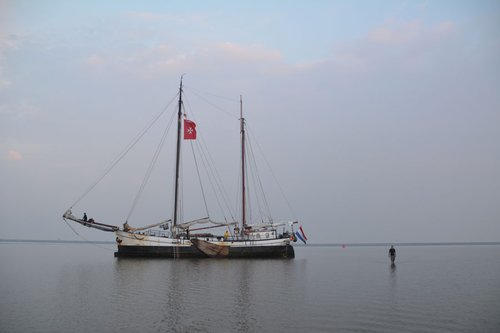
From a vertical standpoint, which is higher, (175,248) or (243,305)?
(175,248)

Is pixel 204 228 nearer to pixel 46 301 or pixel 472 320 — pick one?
pixel 46 301

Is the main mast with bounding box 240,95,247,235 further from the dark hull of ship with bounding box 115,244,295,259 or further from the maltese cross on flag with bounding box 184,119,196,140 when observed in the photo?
the maltese cross on flag with bounding box 184,119,196,140

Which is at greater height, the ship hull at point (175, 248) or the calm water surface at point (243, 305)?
the ship hull at point (175, 248)

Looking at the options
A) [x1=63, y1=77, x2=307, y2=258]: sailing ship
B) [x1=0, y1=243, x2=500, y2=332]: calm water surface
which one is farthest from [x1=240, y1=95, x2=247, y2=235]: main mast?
[x1=0, y1=243, x2=500, y2=332]: calm water surface

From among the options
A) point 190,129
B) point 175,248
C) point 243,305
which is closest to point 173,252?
point 175,248

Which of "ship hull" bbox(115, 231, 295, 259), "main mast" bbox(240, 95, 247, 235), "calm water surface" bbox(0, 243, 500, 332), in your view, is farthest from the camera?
"main mast" bbox(240, 95, 247, 235)

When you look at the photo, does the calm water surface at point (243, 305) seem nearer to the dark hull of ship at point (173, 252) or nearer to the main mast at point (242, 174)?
the dark hull of ship at point (173, 252)

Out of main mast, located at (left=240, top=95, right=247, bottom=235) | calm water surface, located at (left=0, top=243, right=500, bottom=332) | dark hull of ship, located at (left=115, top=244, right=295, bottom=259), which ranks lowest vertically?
calm water surface, located at (left=0, top=243, right=500, bottom=332)

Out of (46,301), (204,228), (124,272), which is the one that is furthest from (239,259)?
(46,301)

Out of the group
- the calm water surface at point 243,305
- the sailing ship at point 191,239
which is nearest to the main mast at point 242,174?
the sailing ship at point 191,239

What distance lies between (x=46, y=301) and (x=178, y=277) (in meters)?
14.9

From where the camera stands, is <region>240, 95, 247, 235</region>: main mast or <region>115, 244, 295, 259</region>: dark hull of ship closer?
<region>115, 244, 295, 259</region>: dark hull of ship

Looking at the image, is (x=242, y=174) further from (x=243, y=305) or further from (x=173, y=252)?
(x=243, y=305)

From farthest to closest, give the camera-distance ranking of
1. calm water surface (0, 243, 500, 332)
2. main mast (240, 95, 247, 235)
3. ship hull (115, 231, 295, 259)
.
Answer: main mast (240, 95, 247, 235) < ship hull (115, 231, 295, 259) < calm water surface (0, 243, 500, 332)
